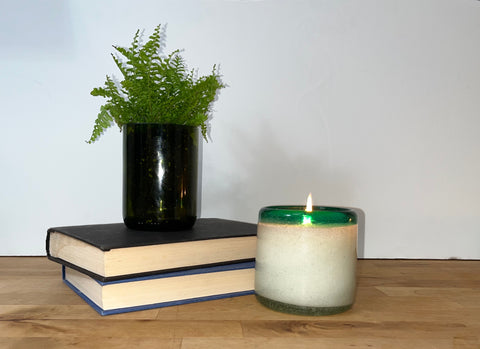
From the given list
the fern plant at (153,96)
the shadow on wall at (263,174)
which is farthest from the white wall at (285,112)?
the fern plant at (153,96)

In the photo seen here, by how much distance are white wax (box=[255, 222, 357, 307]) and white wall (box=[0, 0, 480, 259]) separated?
43 centimetres

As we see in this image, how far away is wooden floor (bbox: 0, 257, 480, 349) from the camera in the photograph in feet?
1.49

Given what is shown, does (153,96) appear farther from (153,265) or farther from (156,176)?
(153,265)

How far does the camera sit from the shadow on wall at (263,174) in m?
0.96

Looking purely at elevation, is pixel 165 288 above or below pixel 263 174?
below

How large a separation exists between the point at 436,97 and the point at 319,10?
1.10 feet

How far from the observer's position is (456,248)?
100 centimetres

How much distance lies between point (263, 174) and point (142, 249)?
0.47 metres

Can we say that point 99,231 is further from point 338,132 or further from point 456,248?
point 456,248

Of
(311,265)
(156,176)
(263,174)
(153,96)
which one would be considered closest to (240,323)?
(311,265)

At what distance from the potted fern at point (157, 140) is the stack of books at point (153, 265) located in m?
0.04

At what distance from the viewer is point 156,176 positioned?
65 centimetres

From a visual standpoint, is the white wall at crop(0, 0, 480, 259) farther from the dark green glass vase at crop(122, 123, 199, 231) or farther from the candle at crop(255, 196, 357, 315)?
the candle at crop(255, 196, 357, 315)

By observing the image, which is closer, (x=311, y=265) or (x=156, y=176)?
(x=311, y=265)
